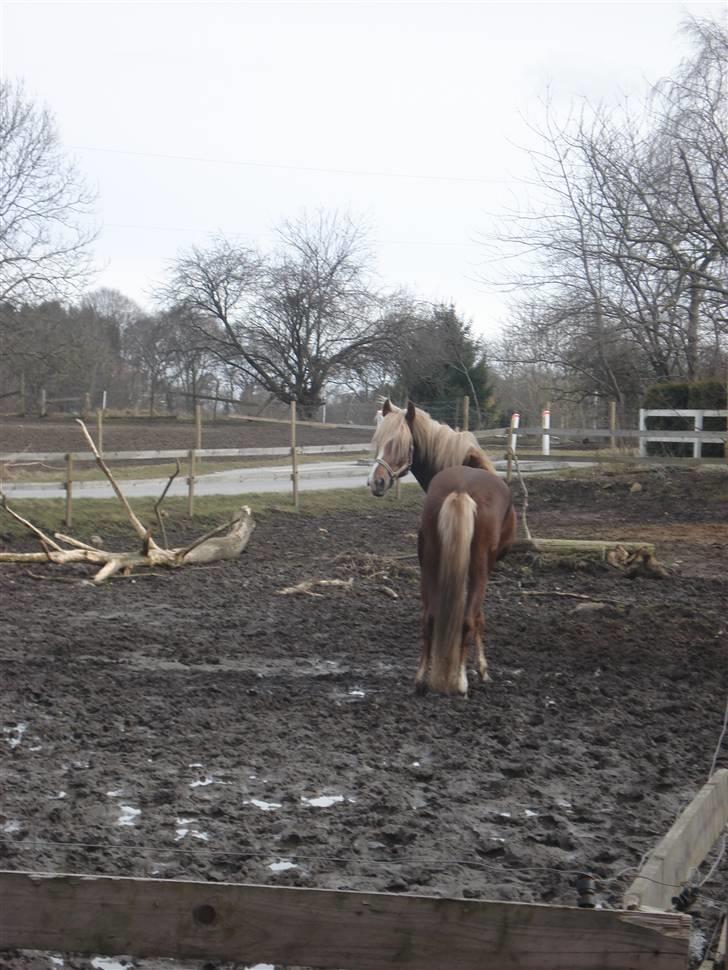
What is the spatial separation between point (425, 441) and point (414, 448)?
0.32ft

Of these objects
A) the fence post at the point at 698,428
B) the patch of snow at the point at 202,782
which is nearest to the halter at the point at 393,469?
the patch of snow at the point at 202,782

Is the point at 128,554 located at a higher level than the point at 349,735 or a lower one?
higher

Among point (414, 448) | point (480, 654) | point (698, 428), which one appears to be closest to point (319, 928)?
point (480, 654)

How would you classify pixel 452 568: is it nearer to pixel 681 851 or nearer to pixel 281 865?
pixel 281 865

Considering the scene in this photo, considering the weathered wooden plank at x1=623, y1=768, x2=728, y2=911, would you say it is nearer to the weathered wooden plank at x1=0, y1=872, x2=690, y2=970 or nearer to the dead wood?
the weathered wooden plank at x1=0, y1=872, x2=690, y2=970

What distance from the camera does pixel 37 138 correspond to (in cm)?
2728

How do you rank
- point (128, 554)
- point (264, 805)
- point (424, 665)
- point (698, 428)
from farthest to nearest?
point (698, 428)
point (128, 554)
point (424, 665)
point (264, 805)

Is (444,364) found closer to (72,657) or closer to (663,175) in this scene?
(663,175)

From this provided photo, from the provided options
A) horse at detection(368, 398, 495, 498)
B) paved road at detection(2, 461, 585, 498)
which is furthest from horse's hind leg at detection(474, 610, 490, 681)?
paved road at detection(2, 461, 585, 498)

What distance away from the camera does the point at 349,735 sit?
5.69m

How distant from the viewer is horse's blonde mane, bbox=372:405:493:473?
7.65 metres

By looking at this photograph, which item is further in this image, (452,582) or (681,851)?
(452,582)

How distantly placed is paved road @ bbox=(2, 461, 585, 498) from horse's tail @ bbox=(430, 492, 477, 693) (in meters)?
9.82

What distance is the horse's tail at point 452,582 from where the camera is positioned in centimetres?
624
